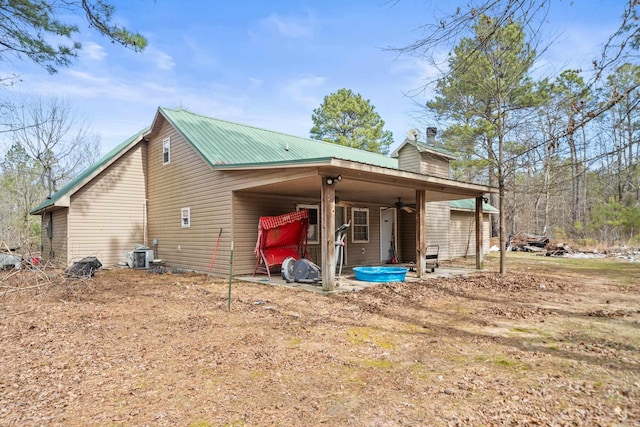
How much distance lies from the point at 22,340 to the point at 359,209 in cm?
1044

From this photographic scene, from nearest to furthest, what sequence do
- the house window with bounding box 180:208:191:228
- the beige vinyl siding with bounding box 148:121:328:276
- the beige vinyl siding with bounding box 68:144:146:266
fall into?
1. the beige vinyl siding with bounding box 148:121:328:276
2. the house window with bounding box 180:208:191:228
3. the beige vinyl siding with bounding box 68:144:146:266

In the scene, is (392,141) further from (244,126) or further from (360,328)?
(360,328)

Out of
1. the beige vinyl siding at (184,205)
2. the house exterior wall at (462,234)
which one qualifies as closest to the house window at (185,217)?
the beige vinyl siding at (184,205)

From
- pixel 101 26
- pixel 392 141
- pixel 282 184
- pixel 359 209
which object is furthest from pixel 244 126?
pixel 392 141

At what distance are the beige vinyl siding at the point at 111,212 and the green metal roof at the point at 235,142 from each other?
2.68 meters

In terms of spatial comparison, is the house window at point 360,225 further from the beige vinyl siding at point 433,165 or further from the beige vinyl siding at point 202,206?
the beige vinyl siding at point 433,165

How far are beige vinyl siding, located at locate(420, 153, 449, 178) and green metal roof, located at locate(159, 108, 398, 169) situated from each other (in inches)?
125

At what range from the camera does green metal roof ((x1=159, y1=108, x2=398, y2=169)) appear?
1112cm

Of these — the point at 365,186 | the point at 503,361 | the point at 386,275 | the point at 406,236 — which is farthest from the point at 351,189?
the point at 503,361

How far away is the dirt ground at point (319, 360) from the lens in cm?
286

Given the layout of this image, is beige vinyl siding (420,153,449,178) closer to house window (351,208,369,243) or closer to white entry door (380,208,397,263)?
white entry door (380,208,397,263)

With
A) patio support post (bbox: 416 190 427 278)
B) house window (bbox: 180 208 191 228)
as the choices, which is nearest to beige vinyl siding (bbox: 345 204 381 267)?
patio support post (bbox: 416 190 427 278)

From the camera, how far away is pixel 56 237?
14500 mm

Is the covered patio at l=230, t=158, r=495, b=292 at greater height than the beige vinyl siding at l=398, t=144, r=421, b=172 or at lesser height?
lesser
